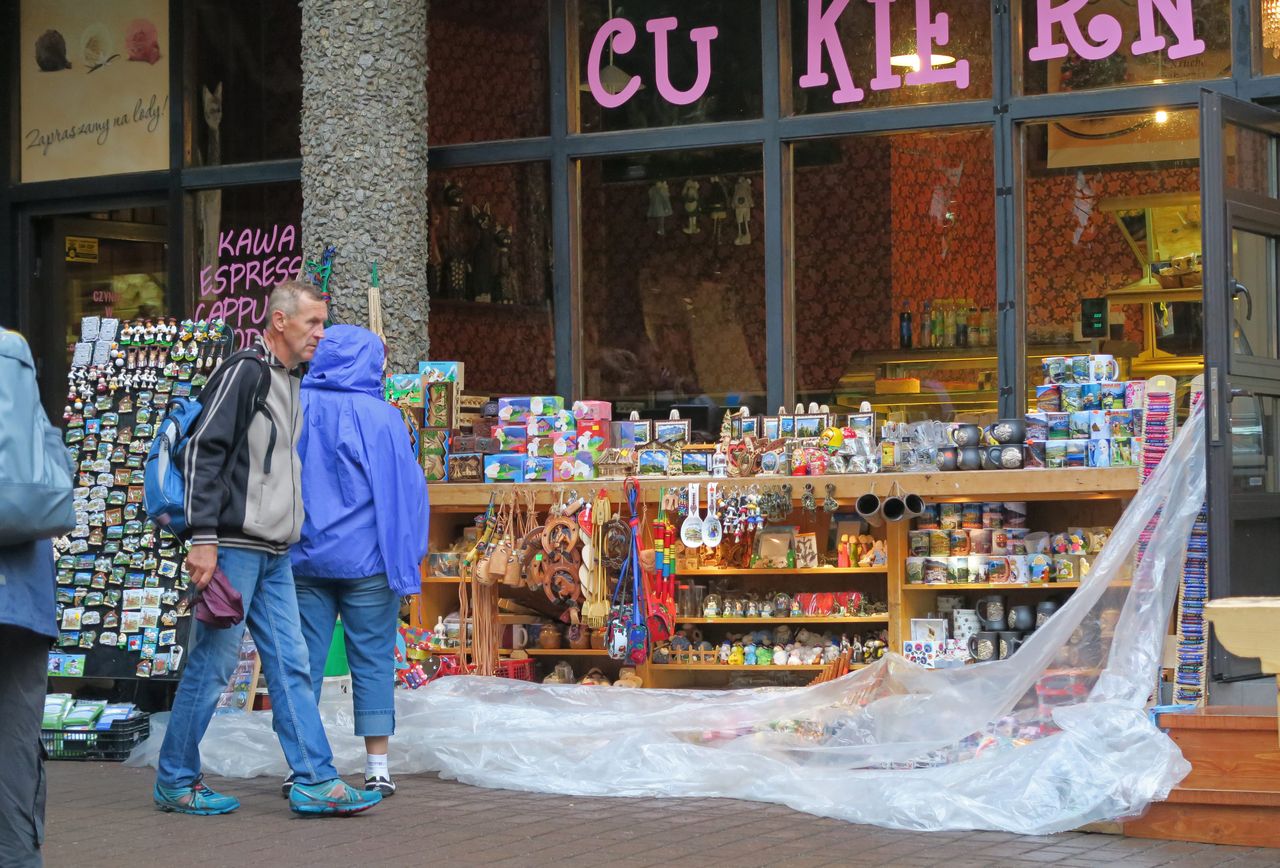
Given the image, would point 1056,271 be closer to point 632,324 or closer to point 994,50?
point 994,50

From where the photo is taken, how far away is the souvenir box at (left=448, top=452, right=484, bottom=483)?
923 centimetres

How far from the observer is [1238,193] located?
6965 millimetres

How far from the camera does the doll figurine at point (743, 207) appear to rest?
32.9 feet

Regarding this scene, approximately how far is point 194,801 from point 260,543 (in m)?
1.06

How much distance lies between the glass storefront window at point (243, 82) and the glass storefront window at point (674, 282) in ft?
7.34

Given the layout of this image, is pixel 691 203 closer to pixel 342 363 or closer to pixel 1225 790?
pixel 342 363

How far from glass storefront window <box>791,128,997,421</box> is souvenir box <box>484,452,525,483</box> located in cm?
184

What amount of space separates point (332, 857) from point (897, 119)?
216 inches

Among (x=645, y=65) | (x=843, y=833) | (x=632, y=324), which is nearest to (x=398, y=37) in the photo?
(x=645, y=65)

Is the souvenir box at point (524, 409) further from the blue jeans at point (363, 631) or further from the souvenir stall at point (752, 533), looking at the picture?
the blue jeans at point (363, 631)

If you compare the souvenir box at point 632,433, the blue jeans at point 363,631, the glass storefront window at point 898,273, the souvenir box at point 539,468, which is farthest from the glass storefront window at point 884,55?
the blue jeans at point 363,631

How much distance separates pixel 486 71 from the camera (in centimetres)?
1060

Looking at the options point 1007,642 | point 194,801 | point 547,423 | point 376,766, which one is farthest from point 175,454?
point 1007,642

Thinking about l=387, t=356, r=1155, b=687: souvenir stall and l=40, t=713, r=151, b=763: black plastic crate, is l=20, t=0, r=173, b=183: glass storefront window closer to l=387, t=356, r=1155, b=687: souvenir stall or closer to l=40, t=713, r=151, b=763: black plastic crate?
l=387, t=356, r=1155, b=687: souvenir stall
